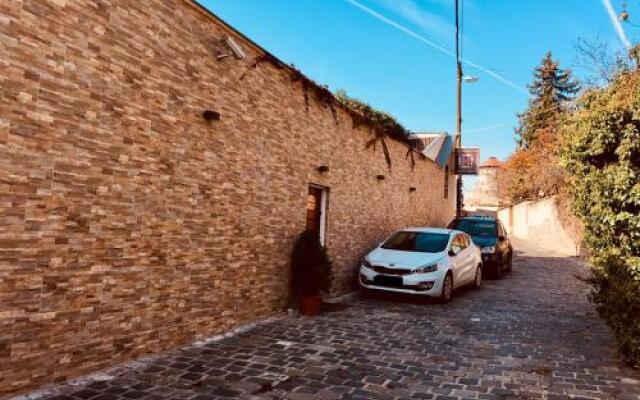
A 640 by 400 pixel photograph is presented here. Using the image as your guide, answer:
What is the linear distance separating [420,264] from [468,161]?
1605 cm

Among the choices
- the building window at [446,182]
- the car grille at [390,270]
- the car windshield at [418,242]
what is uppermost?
the building window at [446,182]

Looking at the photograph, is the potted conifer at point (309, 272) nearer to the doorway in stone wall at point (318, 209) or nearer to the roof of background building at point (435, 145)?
the doorway in stone wall at point (318, 209)

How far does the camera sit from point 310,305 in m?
7.93

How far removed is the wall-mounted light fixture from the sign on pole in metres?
19.2

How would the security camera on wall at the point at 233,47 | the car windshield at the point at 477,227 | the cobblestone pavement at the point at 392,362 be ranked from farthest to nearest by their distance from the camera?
the car windshield at the point at 477,227, the security camera on wall at the point at 233,47, the cobblestone pavement at the point at 392,362

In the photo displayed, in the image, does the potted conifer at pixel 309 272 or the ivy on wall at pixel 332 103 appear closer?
the ivy on wall at pixel 332 103

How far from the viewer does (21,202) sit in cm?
386

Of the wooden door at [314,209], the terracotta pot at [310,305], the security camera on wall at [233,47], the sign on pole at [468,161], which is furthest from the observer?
the sign on pole at [468,161]

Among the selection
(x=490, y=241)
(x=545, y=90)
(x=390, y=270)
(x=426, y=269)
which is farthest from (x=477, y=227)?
(x=545, y=90)

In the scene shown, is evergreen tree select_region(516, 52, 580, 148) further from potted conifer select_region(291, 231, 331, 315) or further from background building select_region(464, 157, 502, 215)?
potted conifer select_region(291, 231, 331, 315)

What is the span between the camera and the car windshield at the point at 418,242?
399 inches

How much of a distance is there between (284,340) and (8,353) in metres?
3.35

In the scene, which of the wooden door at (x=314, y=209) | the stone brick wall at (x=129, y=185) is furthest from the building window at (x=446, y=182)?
the stone brick wall at (x=129, y=185)

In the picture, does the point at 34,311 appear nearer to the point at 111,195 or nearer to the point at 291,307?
the point at 111,195
